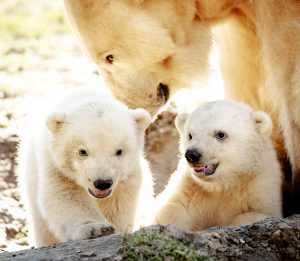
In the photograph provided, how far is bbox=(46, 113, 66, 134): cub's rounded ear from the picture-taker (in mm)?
6350

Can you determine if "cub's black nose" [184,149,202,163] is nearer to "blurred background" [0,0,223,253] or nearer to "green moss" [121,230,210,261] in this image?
"green moss" [121,230,210,261]

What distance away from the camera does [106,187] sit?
5.94 metres

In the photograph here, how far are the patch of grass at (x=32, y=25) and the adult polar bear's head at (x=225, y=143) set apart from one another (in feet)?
26.2

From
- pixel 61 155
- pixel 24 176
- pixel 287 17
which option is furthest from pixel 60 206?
pixel 287 17

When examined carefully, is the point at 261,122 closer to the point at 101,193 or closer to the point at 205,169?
the point at 205,169

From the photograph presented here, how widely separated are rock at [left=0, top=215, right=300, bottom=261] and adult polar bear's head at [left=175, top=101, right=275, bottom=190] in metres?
0.67

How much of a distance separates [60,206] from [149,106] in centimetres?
161

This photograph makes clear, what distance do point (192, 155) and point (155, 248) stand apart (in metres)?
1.13

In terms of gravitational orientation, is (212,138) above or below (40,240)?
above

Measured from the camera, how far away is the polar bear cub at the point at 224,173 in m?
6.51

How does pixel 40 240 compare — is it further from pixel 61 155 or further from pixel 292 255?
pixel 292 255

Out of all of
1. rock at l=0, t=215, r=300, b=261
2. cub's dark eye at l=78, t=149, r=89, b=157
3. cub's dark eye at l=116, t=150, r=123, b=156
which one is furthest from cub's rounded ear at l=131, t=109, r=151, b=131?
rock at l=0, t=215, r=300, b=261

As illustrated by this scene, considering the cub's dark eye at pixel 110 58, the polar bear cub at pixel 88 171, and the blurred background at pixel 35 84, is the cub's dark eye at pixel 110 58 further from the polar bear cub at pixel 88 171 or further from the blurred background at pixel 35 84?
the polar bear cub at pixel 88 171

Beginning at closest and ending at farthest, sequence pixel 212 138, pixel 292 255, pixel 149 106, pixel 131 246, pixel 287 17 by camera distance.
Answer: pixel 131 246, pixel 292 255, pixel 212 138, pixel 287 17, pixel 149 106
